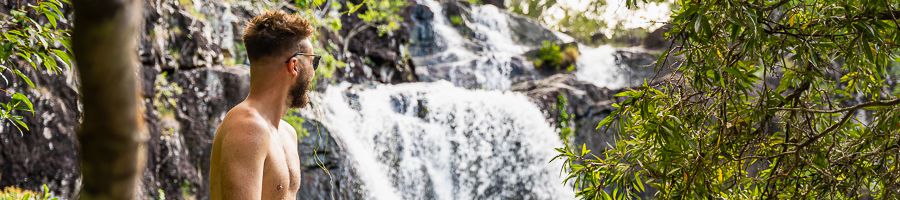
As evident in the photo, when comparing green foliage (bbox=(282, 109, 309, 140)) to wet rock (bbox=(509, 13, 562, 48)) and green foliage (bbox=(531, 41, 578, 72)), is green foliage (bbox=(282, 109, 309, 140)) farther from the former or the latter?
wet rock (bbox=(509, 13, 562, 48))

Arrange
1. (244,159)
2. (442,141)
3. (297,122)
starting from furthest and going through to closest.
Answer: (442,141) → (297,122) → (244,159)

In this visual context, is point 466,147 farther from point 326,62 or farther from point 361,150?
point 326,62

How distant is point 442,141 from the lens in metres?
11.9

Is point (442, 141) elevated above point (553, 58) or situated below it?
below

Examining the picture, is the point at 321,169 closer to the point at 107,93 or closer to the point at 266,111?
the point at 266,111

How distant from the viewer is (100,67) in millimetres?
648

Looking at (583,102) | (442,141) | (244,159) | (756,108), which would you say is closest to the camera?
(244,159)

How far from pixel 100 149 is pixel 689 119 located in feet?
8.50

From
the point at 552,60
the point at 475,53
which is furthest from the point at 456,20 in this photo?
the point at 552,60

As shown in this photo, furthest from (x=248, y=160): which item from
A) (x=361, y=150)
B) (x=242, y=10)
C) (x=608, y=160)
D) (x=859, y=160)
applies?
(x=242, y=10)

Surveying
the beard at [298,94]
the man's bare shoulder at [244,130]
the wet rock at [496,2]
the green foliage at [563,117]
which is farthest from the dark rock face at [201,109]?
the wet rock at [496,2]

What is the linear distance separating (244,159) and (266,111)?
224mm

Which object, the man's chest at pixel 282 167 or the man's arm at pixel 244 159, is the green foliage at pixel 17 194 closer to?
the man's chest at pixel 282 167

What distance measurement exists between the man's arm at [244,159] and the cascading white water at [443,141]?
7.35m
